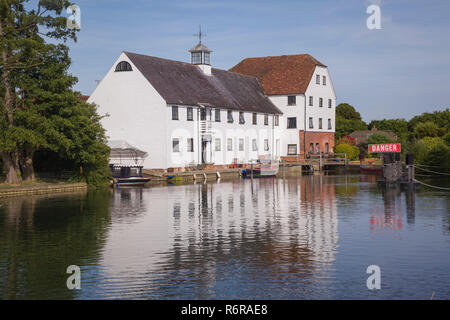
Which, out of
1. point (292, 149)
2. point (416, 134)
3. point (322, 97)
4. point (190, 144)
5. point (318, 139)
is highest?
point (322, 97)

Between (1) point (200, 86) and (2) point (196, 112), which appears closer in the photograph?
(2) point (196, 112)

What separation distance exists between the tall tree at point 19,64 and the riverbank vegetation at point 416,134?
3527 centimetres

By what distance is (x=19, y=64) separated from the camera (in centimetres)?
3759

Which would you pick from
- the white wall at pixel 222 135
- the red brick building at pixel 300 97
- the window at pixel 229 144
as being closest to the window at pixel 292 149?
the red brick building at pixel 300 97

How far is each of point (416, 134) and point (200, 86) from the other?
39.4 meters

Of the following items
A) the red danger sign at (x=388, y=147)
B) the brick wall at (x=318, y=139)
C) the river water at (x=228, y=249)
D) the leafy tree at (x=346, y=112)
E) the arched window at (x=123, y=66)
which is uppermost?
the leafy tree at (x=346, y=112)

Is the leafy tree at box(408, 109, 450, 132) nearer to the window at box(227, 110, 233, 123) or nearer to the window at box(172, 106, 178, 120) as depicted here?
the window at box(227, 110, 233, 123)

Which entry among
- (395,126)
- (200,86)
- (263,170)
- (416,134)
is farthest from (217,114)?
(395,126)

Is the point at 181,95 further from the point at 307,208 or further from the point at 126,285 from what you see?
the point at 126,285

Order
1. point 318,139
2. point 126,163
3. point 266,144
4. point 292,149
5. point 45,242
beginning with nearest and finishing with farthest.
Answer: point 45,242
point 126,163
point 266,144
point 292,149
point 318,139

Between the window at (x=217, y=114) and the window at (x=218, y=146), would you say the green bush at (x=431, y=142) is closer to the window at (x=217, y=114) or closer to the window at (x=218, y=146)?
the window at (x=218, y=146)

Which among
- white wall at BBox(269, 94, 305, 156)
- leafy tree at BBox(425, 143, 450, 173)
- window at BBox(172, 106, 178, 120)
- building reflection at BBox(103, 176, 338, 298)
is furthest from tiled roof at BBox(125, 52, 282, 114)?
building reflection at BBox(103, 176, 338, 298)

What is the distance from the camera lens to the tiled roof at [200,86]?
5450 cm

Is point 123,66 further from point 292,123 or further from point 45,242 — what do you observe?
point 45,242
